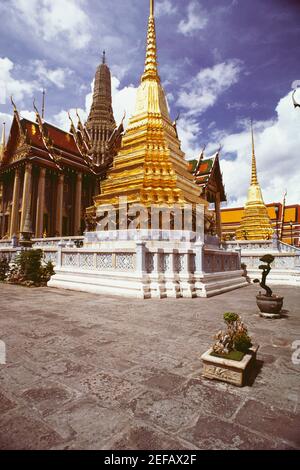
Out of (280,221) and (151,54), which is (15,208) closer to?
(151,54)

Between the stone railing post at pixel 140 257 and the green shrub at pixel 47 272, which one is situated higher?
the stone railing post at pixel 140 257

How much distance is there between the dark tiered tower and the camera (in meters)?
32.6

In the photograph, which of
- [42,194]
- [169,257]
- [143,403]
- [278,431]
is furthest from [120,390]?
[42,194]

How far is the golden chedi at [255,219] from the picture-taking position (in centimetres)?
2320

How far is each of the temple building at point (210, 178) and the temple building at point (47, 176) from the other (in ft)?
32.1

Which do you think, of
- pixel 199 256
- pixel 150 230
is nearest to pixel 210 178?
pixel 150 230

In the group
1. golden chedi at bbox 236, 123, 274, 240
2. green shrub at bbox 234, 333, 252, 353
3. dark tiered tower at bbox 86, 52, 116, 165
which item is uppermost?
dark tiered tower at bbox 86, 52, 116, 165

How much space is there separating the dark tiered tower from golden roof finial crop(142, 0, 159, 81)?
1500 centimetres

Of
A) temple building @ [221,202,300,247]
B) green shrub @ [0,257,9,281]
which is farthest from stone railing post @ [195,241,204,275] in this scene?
temple building @ [221,202,300,247]

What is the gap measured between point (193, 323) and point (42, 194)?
22.5m

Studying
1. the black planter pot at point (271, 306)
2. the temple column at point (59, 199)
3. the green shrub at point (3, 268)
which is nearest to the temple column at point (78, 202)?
the temple column at point (59, 199)

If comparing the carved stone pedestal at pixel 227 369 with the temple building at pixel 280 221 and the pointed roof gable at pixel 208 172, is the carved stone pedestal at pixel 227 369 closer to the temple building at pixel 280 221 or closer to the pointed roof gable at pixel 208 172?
the pointed roof gable at pixel 208 172

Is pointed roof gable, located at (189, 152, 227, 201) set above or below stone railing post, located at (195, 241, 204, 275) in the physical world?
above

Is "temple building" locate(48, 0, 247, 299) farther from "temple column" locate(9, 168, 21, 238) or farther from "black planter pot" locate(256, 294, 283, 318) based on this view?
"temple column" locate(9, 168, 21, 238)
